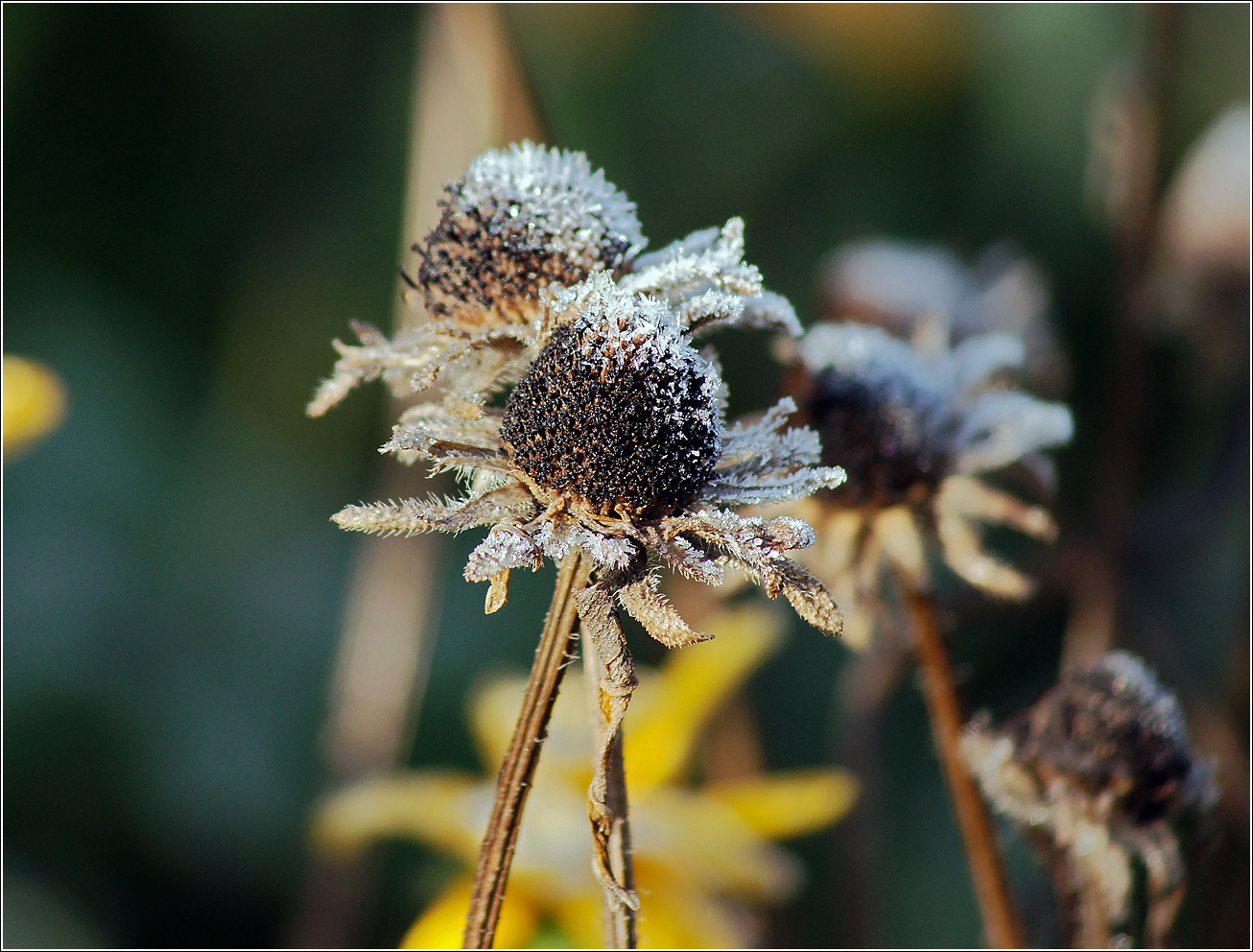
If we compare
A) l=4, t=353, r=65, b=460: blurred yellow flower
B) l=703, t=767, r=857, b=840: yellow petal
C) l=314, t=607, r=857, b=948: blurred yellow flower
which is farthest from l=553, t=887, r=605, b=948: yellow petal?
l=4, t=353, r=65, b=460: blurred yellow flower

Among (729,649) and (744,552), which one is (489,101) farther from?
(744,552)

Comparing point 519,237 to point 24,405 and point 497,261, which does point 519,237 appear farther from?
point 24,405

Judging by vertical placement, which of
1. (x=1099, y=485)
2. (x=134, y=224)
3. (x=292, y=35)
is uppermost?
(x=292, y=35)

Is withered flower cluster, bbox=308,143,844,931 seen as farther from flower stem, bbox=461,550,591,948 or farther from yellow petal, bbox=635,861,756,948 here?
yellow petal, bbox=635,861,756,948

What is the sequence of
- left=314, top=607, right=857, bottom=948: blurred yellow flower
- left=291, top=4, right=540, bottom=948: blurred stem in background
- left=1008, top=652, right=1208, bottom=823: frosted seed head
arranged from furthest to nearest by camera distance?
1. left=291, top=4, right=540, bottom=948: blurred stem in background
2. left=314, top=607, right=857, bottom=948: blurred yellow flower
3. left=1008, top=652, right=1208, bottom=823: frosted seed head

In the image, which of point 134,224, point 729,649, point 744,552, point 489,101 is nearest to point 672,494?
point 744,552
